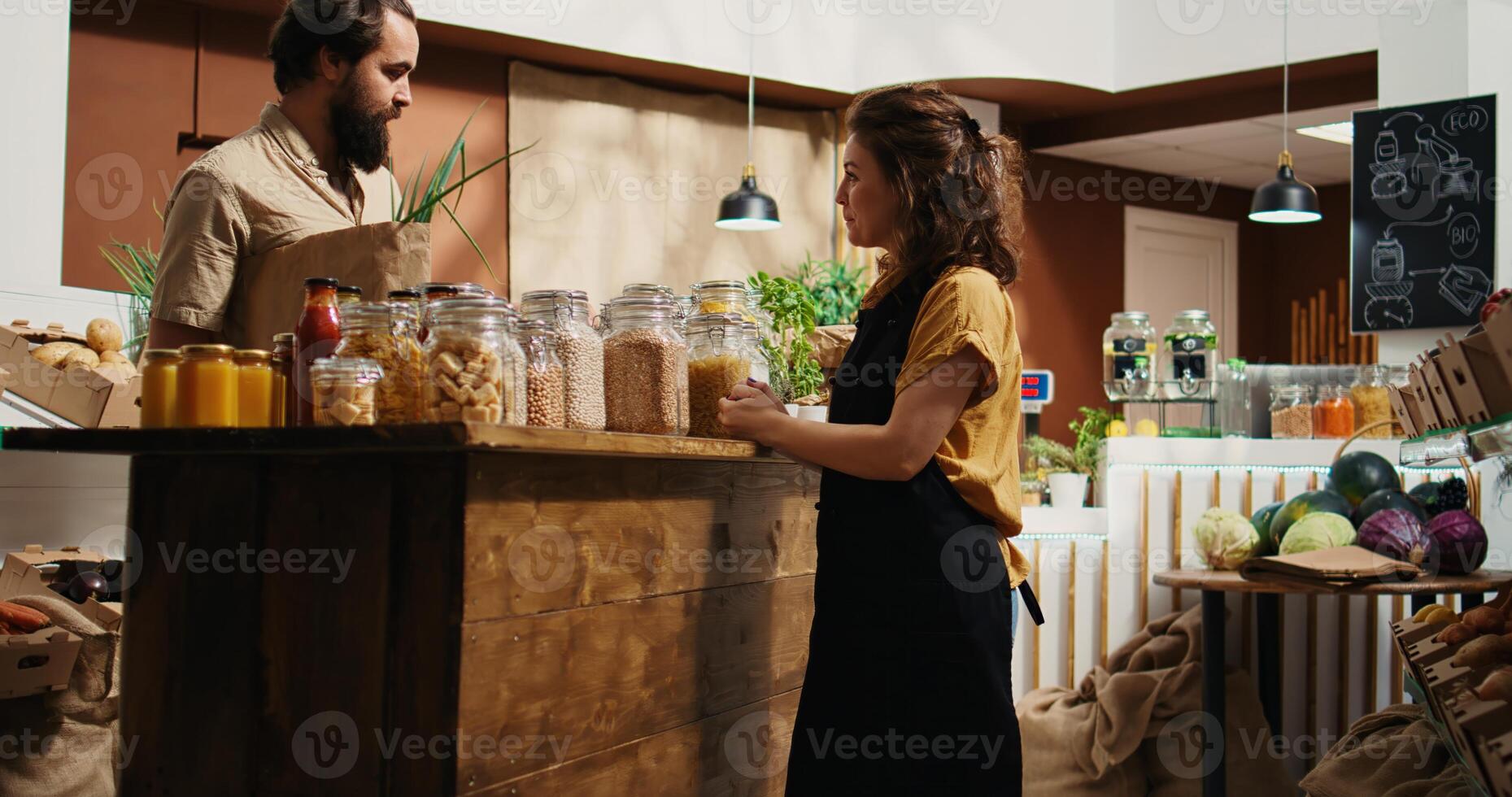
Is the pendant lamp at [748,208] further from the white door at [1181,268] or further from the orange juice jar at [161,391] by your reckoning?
the orange juice jar at [161,391]

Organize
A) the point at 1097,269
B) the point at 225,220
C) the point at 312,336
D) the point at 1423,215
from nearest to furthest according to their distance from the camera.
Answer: the point at 312,336, the point at 225,220, the point at 1423,215, the point at 1097,269

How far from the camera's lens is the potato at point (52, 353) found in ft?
8.14

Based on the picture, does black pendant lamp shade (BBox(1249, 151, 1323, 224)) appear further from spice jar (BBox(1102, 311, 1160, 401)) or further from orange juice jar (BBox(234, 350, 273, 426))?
orange juice jar (BBox(234, 350, 273, 426))

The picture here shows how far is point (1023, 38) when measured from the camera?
22.0 feet

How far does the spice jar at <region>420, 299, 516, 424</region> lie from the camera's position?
1325 mm

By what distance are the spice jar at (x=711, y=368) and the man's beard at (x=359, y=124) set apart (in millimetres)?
676

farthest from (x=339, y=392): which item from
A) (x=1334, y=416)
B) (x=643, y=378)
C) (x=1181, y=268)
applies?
(x=1181, y=268)

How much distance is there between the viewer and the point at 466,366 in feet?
4.39

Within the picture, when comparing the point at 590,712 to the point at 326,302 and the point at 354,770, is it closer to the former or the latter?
the point at 354,770

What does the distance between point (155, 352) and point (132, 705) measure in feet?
1.39

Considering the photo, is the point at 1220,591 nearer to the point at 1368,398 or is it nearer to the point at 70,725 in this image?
the point at 1368,398

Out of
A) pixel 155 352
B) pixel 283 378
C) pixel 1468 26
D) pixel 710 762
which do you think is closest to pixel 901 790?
pixel 710 762

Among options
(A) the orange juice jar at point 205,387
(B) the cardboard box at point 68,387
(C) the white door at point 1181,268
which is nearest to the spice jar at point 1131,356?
(B) the cardboard box at point 68,387

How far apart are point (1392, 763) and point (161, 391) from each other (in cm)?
201
